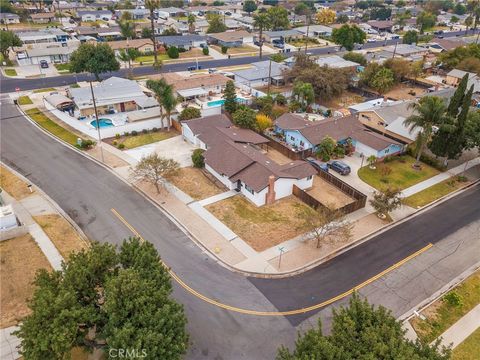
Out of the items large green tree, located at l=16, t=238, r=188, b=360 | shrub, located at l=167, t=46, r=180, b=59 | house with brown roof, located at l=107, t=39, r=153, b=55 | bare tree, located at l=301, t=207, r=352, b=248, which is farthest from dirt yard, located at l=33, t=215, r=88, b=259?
shrub, located at l=167, t=46, r=180, b=59

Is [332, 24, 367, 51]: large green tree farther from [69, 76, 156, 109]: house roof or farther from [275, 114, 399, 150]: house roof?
[69, 76, 156, 109]: house roof

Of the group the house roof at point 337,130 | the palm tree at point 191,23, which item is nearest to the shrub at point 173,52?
the palm tree at point 191,23

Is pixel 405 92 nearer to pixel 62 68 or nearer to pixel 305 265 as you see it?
pixel 305 265

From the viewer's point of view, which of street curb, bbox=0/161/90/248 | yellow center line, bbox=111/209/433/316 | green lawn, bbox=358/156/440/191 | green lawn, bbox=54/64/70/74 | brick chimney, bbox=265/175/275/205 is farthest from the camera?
green lawn, bbox=54/64/70/74

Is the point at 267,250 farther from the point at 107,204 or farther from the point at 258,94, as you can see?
the point at 258,94

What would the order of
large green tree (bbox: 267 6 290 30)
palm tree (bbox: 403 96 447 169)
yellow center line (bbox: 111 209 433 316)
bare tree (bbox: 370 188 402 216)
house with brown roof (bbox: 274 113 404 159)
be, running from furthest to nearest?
large green tree (bbox: 267 6 290 30) < house with brown roof (bbox: 274 113 404 159) < palm tree (bbox: 403 96 447 169) < bare tree (bbox: 370 188 402 216) < yellow center line (bbox: 111 209 433 316)

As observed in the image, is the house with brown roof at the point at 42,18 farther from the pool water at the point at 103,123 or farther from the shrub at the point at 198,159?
the shrub at the point at 198,159

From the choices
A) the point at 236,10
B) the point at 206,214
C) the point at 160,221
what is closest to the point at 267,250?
the point at 206,214
